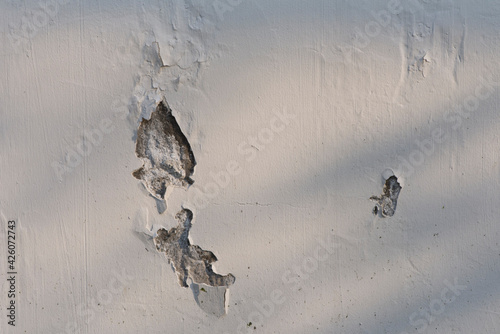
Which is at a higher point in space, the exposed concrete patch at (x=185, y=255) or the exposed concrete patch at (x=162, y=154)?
the exposed concrete patch at (x=162, y=154)

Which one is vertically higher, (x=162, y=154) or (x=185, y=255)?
(x=162, y=154)

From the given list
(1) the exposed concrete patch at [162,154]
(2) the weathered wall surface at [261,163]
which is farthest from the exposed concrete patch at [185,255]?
(1) the exposed concrete patch at [162,154]

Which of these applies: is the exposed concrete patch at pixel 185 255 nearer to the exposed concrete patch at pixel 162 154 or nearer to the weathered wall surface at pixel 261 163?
the weathered wall surface at pixel 261 163

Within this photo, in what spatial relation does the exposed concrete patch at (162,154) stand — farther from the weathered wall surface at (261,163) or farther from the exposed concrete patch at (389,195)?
the exposed concrete patch at (389,195)

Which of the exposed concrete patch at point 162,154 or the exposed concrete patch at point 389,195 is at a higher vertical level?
the exposed concrete patch at point 162,154

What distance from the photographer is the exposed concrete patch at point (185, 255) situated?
5.53ft

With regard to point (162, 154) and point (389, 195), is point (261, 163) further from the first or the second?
point (389, 195)

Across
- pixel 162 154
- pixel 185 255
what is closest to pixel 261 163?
→ pixel 162 154

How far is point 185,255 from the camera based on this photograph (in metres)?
1.69

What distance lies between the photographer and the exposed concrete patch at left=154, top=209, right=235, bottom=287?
1685mm

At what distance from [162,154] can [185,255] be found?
511 mm

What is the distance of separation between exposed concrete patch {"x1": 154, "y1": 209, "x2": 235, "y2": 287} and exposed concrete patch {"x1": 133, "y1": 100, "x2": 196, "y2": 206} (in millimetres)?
164

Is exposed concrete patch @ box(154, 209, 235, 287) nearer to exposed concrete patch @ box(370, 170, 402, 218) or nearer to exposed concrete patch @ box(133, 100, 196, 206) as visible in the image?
exposed concrete patch @ box(133, 100, 196, 206)

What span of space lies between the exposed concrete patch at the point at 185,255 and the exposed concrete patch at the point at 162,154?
0.16 metres
